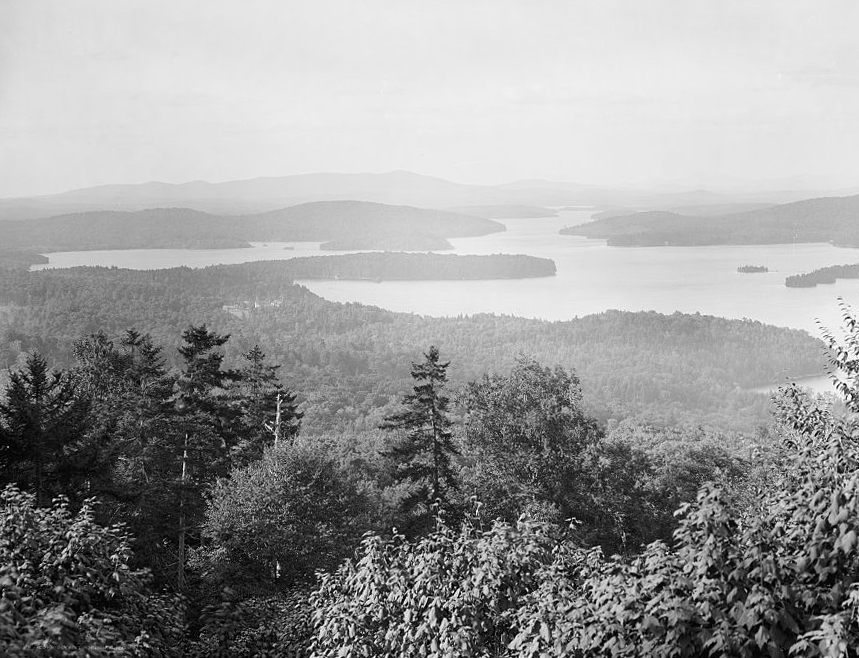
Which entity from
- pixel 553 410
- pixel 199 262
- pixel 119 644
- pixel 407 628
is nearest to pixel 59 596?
pixel 119 644

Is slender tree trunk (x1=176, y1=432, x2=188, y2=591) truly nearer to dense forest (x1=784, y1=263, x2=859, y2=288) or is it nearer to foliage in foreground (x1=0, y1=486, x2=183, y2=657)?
foliage in foreground (x1=0, y1=486, x2=183, y2=657)

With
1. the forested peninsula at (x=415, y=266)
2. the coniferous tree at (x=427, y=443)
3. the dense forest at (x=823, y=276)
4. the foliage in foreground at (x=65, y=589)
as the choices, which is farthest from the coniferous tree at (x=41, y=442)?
the forested peninsula at (x=415, y=266)

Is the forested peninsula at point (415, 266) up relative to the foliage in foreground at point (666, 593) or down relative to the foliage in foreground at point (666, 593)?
up

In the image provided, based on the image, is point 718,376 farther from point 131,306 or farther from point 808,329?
point 131,306

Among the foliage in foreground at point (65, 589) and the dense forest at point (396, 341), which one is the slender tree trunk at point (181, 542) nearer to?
the foliage in foreground at point (65, 589)

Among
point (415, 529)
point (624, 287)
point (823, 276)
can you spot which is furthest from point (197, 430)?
point (624, 287)

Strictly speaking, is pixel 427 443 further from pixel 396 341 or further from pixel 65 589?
pixel 396 341
